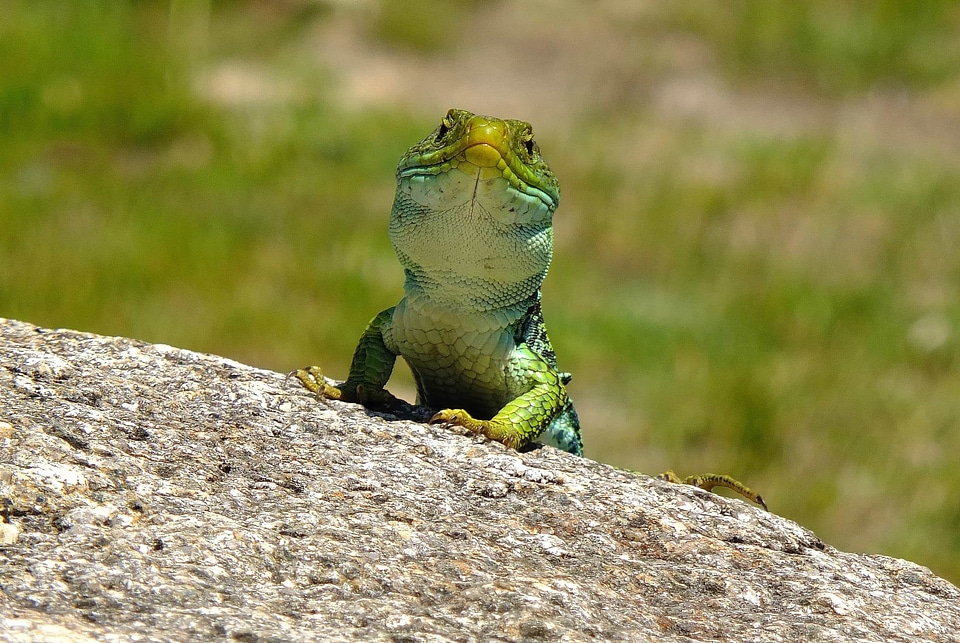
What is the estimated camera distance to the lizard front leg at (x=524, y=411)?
171 inches

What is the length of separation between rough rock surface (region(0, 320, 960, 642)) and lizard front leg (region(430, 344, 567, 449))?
6 centimetres

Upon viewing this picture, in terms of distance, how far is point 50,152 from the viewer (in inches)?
585

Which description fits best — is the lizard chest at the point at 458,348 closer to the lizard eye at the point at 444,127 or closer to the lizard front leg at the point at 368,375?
the lizard front leg at the point at 368,375

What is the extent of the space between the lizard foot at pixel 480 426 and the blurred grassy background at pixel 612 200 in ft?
19.9

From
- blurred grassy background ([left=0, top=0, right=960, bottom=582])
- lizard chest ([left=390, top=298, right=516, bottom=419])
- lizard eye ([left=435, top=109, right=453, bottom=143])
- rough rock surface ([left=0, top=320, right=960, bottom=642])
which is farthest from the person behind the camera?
blurred grassy background ([left=0, top=0, right=960, bottom=582])

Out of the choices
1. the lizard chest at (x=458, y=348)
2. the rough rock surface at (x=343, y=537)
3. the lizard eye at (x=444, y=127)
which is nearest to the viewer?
the rough rock surface at (x=343, y=537)

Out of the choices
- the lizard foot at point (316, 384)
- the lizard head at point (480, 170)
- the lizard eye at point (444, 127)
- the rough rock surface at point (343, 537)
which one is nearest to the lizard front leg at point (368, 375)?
the lizard foot at point (316, 384)

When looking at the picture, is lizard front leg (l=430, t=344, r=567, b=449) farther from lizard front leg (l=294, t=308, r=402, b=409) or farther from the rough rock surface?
lizard front leg (l=294, t=308, r=402, b=409)

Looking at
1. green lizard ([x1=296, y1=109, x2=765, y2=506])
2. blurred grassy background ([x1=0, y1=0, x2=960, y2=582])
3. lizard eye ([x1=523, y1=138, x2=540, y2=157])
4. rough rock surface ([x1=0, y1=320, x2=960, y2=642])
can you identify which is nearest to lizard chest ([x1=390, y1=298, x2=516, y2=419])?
green lizard ([x1=296, y1=109, x2=765, y2=506])

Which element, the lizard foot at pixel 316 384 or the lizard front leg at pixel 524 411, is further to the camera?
the lizard foot at pixel 316 384

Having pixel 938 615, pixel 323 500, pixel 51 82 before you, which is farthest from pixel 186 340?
pixel 938 615

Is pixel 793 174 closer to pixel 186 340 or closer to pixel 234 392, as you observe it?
pixel 186 340

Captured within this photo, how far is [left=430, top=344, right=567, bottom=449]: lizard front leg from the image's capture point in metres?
4.35

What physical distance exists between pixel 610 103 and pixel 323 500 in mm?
15983
